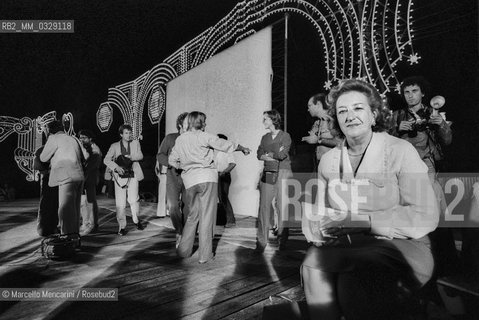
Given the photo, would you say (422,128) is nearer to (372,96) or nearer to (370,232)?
(372,96)

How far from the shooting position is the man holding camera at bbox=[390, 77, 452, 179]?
2.85 metres

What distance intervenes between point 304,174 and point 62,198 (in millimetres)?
4138

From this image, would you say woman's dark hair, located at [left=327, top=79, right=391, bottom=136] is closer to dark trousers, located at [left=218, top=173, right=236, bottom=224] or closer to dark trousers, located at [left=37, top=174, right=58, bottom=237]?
dark trousers, located at [left=37, top=174, right=58, bottom=237]

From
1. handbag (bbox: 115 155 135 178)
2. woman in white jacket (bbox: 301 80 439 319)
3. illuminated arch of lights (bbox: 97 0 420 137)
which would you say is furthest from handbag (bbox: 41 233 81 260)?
illuminated arch of lights (bbox: 97 0 420 137)

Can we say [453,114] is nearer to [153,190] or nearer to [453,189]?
[453,189]

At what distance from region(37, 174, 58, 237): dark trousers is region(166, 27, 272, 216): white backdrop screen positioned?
11.8ft

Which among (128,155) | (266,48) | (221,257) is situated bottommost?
(221,257)

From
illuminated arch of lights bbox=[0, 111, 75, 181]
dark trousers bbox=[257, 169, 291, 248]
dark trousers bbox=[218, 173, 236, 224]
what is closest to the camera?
dark trousers bbox=[257, 169, 291, 248]

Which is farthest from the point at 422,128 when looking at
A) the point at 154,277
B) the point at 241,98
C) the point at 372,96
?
the point at 241,98

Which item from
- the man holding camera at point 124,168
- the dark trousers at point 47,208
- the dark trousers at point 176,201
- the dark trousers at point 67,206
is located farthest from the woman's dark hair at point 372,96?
the dark trousers at point 47,208

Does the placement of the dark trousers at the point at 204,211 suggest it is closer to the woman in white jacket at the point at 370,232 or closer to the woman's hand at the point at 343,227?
the woman in white jacket at the point at 370,232

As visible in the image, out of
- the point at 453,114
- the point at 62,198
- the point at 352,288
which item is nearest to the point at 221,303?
the point at 352,288

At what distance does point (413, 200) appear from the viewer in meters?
1.41

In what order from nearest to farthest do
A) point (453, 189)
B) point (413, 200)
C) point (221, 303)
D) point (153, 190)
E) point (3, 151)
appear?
point (413, 200) → point (221, 303) → point (453, 189) → point (153, 190) → point (3, 151)
